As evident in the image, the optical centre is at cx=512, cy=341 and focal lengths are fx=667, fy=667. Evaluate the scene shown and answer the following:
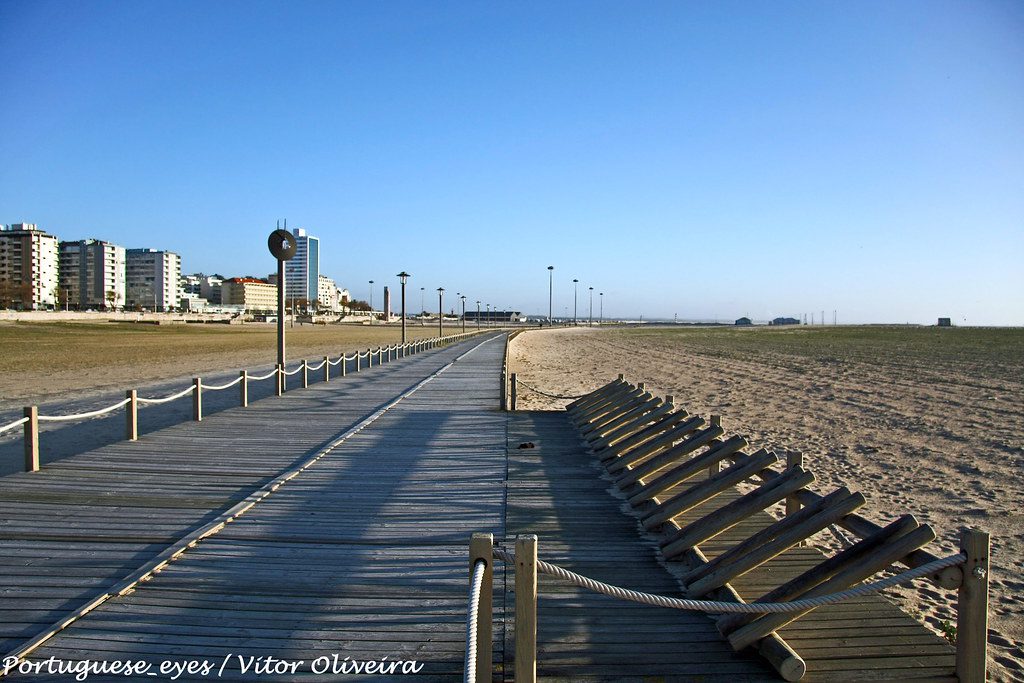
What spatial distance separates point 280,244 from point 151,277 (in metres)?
191

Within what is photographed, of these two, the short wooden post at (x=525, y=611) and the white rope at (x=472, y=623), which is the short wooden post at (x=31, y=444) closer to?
the white rope at (x=472, y=623)

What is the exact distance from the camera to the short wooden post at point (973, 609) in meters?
3.23

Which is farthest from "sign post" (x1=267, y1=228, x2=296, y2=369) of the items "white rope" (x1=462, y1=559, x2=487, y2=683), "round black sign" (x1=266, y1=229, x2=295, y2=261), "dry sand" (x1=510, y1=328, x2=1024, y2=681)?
"white rope" (x1=462, y1=559, x2=487, y2=683)

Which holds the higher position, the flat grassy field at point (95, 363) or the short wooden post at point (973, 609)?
the short wooden post at point (973, 609)

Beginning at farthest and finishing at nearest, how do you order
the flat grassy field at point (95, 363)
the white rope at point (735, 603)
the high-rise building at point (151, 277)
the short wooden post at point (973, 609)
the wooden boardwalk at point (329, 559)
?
the high-rise building at point (151, 277), the flat grassy field at point (95, 363), the wooden boardwalk at point (329, 559), the short wooden post at point (973, 609), the white rope at point (735, 603)

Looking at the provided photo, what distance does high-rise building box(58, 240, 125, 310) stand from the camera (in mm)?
162000

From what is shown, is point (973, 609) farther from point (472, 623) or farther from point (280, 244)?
point (280, 244)

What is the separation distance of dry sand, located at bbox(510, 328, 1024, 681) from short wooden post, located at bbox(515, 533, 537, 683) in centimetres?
319

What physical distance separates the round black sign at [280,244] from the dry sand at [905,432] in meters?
7.17

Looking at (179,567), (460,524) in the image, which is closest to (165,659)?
(179,567)

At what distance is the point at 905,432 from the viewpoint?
44.8 feet

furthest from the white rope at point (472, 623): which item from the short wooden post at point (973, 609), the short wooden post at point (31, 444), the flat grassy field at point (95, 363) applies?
the flat grassy field at point (95, 363)

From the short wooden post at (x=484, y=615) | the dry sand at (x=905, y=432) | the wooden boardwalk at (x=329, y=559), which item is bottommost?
the dry sand at (x=905, y=432)

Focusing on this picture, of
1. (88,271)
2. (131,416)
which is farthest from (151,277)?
(131,416)
